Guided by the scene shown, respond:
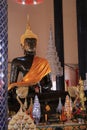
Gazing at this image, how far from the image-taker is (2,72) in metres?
1.09

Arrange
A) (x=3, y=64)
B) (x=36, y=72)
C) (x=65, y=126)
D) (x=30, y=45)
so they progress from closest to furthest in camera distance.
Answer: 1. (x=3, y=64)
2. (x=65, y=126)
3. (x=36, y=72)
4. (x=30, y=45)

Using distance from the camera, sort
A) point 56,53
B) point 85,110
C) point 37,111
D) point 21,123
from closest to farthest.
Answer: point 21,123 < point 37,111 < point 85,110 < point 56,53

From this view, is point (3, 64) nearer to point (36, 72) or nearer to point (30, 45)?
point (36, 72)

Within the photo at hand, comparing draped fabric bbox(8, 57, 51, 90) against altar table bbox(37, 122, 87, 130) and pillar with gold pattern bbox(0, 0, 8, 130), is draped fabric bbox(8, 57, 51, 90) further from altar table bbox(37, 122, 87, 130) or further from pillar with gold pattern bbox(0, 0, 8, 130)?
pillar with gold pattern bbox(0, 0, 8, 130)

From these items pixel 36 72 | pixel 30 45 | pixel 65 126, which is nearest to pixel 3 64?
pixel 65 126

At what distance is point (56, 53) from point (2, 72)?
4234 mm

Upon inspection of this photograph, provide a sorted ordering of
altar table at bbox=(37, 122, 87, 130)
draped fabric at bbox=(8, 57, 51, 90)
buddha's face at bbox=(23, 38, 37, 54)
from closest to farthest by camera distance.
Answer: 1. altar table at bbox=(37, 122, 87, 130)
2. draped fabric at bbox=(8, 57, 51, 90)
3. buddha's face at bbox=(23, 38, 37, 54)

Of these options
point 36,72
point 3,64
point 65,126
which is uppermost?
point 3,64

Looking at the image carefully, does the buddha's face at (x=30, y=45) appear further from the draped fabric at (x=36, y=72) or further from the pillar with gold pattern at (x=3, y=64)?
the pillar with gold pattern at (x=3, y=64)

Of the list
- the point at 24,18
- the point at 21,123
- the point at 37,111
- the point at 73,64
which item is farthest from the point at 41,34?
the point at 21,123

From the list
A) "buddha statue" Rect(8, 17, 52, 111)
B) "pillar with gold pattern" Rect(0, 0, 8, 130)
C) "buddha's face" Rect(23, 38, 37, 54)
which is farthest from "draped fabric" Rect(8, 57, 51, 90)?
"pillar with gold pattern" Rect(0, 0, 8, 130)

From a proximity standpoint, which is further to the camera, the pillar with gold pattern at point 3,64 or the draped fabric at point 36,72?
the draped fabric at point 36,72

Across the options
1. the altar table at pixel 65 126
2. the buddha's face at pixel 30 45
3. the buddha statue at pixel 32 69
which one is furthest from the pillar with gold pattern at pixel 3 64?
the buddha's face at pixel 30 45

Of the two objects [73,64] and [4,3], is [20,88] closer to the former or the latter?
[4,3]
